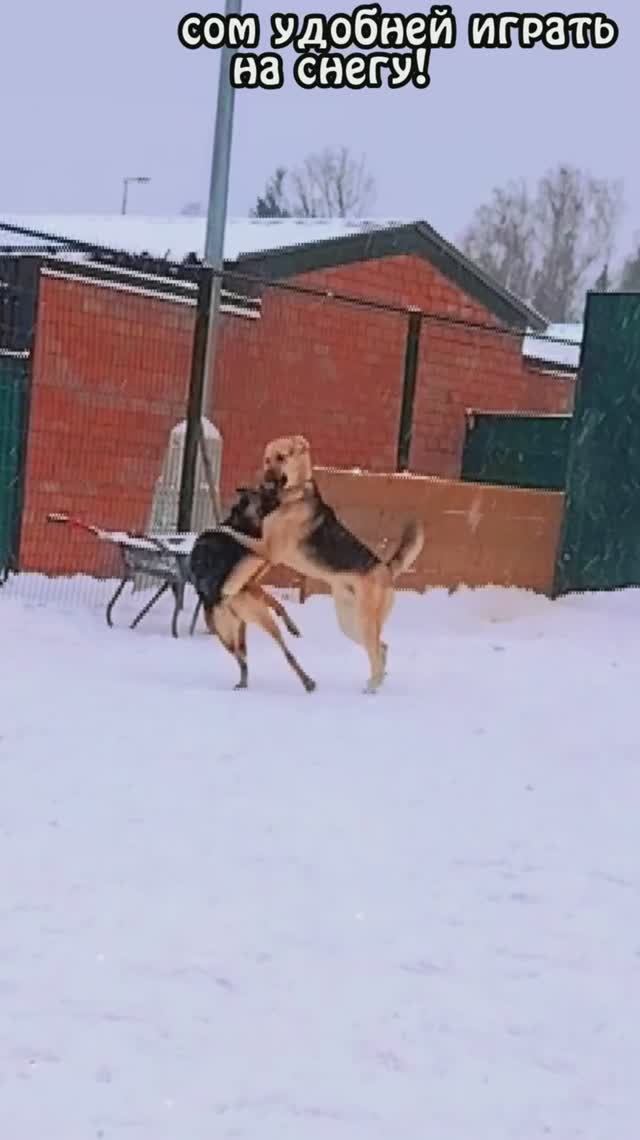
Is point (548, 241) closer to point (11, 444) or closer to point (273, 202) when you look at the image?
point (273, 202)

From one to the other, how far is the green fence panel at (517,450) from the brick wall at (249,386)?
0.19 meters

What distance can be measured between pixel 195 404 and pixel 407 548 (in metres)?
2.40

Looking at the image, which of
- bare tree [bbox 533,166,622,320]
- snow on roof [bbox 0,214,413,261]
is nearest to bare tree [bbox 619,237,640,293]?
bare tree [bbox 533,166,622,320]

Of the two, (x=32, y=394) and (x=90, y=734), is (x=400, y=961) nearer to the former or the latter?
(x=90, y=734)

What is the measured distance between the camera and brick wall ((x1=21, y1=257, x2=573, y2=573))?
11.0 meters

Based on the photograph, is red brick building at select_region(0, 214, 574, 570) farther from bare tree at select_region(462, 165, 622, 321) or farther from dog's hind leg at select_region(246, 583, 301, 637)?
bare tree at select_region(462, 165, 622, 321)

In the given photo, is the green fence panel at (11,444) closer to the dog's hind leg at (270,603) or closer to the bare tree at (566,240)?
the dog's hind leg at (270,603)

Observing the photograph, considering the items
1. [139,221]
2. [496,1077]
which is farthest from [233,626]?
[139,221]

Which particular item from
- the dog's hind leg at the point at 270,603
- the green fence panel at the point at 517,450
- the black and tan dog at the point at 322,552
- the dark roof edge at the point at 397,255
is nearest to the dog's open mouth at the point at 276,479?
the black and tan dog at the point at 322,552

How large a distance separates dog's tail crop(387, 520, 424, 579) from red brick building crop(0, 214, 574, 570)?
111 inches

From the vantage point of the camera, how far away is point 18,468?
10508 mm

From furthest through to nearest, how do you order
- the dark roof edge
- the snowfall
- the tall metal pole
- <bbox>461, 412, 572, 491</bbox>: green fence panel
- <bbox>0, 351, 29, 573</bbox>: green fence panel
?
<bbox>461, 412, 572, 491</bbox>: green fence panel, the dark roof edge, the tall metal pole, <bbox>0, 351, 29, 573</bbox>: green fence panel, the snowfall

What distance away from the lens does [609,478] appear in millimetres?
12867

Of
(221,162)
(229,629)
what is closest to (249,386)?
(221,162)
